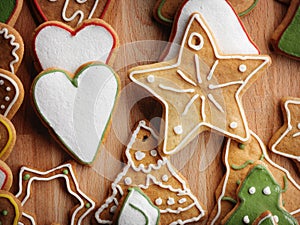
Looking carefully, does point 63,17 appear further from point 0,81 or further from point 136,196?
point 136,196

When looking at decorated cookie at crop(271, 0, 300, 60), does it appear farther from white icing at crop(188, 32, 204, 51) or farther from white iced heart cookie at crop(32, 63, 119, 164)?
white iced heart cookie at crop(32, 63, 119, 164)

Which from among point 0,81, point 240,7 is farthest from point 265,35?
point 0,81

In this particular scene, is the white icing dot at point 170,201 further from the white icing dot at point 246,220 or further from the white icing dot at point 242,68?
Result: the white icing dot at point 242,68

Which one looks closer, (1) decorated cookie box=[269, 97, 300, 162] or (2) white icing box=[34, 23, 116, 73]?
(2) white icing box=[34, 23, 116, 73]

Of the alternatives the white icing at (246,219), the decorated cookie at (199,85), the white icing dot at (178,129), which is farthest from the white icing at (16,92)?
the white icing at (246,219)

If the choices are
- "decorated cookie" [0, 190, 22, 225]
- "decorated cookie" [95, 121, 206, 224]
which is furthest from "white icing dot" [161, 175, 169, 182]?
Result: "decorated cookie" [0, 190, 22, 225]

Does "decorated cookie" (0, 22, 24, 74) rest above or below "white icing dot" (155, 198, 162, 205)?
above
